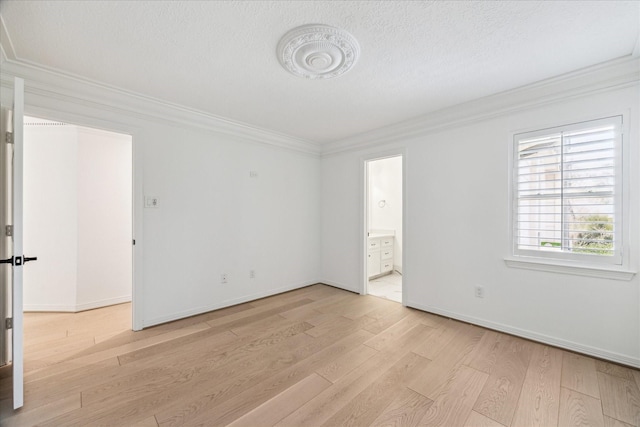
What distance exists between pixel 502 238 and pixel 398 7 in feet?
7.91

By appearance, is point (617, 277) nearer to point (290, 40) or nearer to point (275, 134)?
point (290, 40)

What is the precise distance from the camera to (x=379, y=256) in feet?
16.6

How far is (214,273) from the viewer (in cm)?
338

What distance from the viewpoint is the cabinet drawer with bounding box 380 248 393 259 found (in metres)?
5.15

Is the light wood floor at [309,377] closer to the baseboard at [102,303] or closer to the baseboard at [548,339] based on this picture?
the baseboard at [548,339]

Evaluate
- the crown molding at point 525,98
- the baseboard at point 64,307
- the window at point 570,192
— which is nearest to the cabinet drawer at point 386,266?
the crown molding at point 525,98

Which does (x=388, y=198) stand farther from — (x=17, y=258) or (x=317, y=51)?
(x=17, y=258)

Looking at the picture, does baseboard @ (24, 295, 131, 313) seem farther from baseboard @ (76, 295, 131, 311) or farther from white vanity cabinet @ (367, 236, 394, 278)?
white vanity cabinet @ (367, 236, 394, 278)

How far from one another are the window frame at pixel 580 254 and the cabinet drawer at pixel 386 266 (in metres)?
2.59

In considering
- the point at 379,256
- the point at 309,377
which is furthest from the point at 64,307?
the point at 379,256

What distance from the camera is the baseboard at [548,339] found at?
7.02 ft

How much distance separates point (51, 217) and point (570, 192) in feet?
19.1

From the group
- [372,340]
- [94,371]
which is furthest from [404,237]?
[94,371]

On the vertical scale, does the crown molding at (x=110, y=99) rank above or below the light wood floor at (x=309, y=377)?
above
